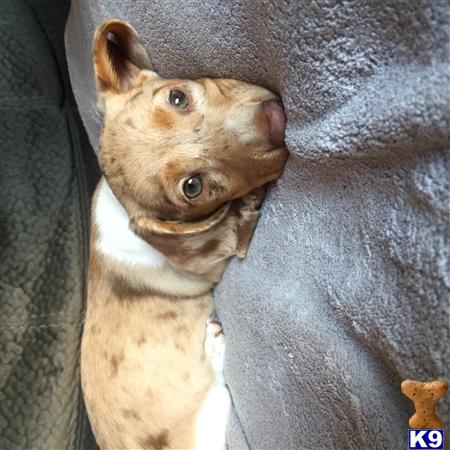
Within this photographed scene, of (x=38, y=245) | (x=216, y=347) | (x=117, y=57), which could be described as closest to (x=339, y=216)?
(x=216, y=347)

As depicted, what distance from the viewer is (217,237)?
202cm

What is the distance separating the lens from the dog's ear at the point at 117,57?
2.07 m

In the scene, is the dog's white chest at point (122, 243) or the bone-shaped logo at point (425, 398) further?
the dog's white chest at point (122, 243)

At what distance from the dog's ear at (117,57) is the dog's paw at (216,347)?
100 centimetres

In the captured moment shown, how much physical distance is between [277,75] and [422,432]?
3.24ft

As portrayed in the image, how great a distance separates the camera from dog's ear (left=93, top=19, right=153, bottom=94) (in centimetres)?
207

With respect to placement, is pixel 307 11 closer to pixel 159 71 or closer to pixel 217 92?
pixel 217 92

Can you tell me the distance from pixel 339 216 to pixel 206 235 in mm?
640

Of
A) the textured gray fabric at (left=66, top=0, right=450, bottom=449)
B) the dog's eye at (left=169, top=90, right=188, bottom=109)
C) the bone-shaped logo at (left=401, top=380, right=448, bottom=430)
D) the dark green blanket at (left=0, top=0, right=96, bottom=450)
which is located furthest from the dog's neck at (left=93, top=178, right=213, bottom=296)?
the bone-shaped logo at (left=401, top=380, right=448, bottom=430)

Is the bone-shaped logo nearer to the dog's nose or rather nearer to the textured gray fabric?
the textured gray fabric

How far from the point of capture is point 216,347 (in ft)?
7.38

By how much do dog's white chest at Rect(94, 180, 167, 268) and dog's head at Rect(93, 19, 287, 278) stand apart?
149 millimetres

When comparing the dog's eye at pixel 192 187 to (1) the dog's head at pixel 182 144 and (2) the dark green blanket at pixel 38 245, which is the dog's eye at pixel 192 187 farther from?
(2) the dark green blanket at pixel 38 245

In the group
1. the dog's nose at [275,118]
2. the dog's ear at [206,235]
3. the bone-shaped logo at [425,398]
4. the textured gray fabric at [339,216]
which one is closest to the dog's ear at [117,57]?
the textured gray fabric at [339,216]
